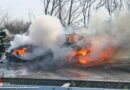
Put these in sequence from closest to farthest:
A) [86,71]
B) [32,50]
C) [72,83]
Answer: [72,83] < [86,71] < [32,50]

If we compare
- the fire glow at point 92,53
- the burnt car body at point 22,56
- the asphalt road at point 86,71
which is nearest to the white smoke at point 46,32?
the burnt car body at point 22,56

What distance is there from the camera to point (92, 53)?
1211cm

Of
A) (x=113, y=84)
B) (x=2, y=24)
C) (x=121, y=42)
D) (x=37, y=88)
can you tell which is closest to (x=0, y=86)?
(x=37, y=88)

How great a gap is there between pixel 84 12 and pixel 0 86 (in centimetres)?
2819

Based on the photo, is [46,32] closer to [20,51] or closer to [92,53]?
[20,51]

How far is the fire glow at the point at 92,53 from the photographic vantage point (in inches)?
475

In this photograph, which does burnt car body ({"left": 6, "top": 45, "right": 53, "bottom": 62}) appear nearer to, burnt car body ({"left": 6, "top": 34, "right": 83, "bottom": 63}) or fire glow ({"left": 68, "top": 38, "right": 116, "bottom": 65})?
burnt car body ({"left": 6, "top": 34, "right": 83, "bottom": 63})

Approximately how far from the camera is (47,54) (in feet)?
41.3

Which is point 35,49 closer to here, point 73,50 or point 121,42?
point 73,50

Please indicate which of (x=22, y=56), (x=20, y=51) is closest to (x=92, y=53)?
(x=22, y=56)

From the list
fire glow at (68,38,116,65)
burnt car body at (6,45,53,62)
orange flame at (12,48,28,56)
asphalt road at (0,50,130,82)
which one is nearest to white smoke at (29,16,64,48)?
burnt car body at (6,45,53,62)

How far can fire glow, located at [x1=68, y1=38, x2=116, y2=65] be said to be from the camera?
12.1 meters

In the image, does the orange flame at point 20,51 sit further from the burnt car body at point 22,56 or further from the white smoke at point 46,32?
the white smoke at point 46,32

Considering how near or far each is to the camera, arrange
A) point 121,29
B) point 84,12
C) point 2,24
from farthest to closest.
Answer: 1. point 2,24
2. point 84,12
3. point 121,29
